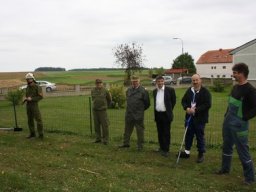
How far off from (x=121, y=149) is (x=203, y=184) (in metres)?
3.29

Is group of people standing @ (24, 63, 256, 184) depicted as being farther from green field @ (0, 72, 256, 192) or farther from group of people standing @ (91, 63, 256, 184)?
green field @ (0, 72, 256, 192)

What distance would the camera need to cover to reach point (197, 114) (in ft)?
26.8

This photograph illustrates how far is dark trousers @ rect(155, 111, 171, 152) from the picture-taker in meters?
8.83

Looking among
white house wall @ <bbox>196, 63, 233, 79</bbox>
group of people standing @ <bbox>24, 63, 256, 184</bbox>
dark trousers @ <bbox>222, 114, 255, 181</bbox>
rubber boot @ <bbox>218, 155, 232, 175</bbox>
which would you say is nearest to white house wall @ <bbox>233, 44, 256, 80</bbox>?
white house wall @ <bbox>196, 63, 233, 79</bbox>

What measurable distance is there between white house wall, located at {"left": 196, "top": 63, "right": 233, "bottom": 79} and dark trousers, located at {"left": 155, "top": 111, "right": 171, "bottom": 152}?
70.3 metres

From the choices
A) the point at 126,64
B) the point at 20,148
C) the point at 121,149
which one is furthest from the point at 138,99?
the point at 126,64

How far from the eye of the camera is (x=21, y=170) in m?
6.96

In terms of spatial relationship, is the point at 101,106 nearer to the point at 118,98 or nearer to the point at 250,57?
the point at 118,98

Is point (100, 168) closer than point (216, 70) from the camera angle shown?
Yes

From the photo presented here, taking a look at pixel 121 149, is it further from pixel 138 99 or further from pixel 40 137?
pixel 40 137

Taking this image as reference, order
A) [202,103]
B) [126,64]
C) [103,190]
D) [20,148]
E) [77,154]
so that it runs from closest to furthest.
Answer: [103,190] < [202,103] < [77,154] < [20,148] < [126,64]

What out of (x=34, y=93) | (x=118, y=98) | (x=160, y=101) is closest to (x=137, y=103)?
(x=160, y=101)

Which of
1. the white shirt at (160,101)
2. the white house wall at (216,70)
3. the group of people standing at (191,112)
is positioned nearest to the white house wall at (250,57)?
the white house wall at (216,70)

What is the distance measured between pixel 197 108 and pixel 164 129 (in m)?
1.15
